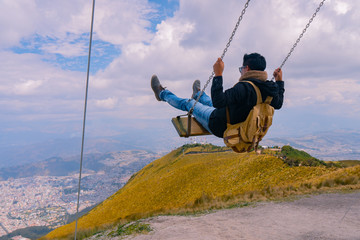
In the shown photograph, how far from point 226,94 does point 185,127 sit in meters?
2.08

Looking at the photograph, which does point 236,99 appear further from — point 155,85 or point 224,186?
point 224,186

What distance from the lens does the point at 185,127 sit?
6.66 meters

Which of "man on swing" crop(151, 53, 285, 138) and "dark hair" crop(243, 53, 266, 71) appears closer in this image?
"man on swing" crop(151, 53, 285, 138)

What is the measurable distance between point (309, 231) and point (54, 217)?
16029 centimetres

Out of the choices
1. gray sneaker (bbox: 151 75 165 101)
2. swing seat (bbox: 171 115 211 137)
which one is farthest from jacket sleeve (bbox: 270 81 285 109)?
gray sneaker (bbox: 151 75 165 101)

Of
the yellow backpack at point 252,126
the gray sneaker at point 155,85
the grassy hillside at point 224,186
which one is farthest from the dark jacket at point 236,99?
the grassy hillside at point 224,186

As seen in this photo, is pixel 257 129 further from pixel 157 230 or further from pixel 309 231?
pixel 157 230

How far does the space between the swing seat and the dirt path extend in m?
2.56

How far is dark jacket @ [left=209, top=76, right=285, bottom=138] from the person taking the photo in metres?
4.87

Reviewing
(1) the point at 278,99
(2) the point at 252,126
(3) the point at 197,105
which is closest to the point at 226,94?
(2) the point at 252,126

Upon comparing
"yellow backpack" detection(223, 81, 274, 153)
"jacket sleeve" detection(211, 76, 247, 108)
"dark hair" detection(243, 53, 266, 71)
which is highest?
"dark hair" detection(243, 53, 266, 71)

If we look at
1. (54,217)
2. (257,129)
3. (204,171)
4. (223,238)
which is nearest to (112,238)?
(223,238)

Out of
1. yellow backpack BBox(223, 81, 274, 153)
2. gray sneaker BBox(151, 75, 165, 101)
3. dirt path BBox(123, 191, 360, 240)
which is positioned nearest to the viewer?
yellow backpack BBox(223, 81, 274, 153)

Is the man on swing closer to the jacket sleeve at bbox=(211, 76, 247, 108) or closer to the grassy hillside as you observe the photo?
the jacket sleeve at bbox=(211, 76, 247, 108)
